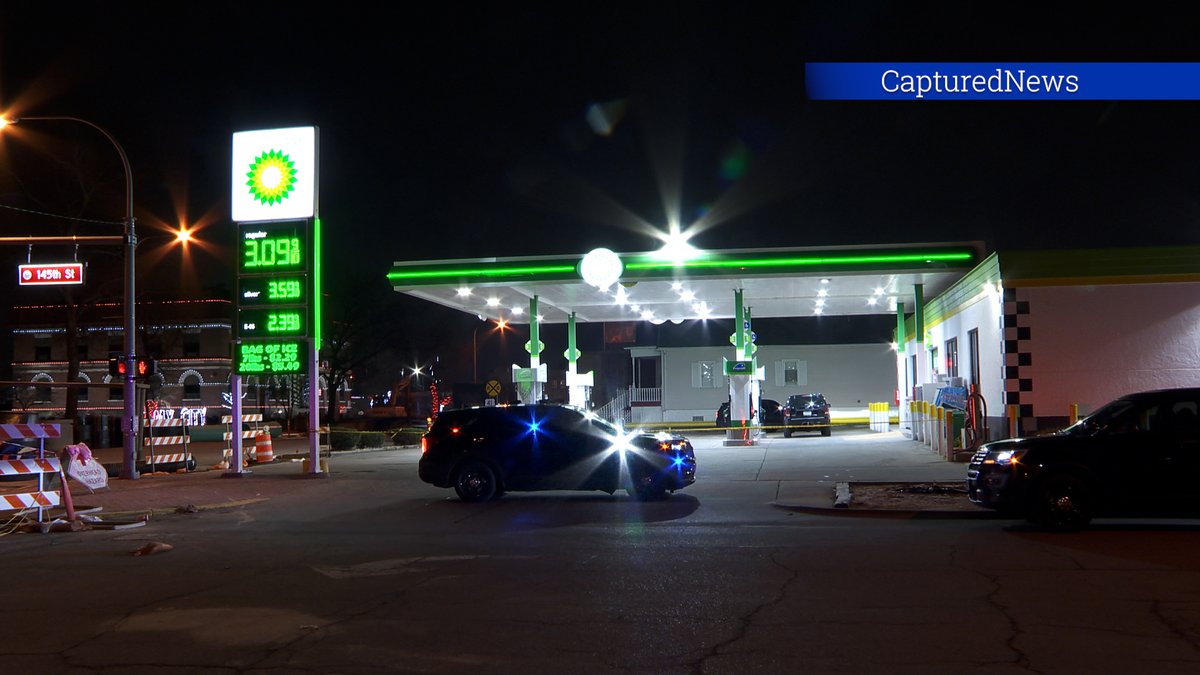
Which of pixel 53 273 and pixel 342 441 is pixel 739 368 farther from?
pixel 53 273

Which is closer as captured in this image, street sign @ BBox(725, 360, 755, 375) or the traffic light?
the traffic light

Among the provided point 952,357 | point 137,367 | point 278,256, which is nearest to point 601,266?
point 278,256

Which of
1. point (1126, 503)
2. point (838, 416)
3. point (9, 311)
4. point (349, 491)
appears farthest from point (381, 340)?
point (1126, 503)

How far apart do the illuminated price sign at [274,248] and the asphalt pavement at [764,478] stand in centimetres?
474

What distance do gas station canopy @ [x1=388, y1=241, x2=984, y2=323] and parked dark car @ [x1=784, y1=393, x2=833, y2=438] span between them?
4.02 metres

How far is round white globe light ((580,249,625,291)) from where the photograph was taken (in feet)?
93.5

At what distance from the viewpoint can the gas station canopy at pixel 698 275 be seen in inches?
1088

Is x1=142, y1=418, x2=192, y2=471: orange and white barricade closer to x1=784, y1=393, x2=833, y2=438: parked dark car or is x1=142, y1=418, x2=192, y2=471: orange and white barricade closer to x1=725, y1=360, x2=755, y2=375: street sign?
x1=725, y1=360, x2=755, y2=375: street sign

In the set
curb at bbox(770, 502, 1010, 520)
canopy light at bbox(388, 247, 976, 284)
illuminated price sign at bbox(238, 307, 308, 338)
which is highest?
canopy light at bbox(388, 247, 976, 284)

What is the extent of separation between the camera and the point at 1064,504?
12.4 meters

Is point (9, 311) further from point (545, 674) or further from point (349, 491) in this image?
point (545, 674)

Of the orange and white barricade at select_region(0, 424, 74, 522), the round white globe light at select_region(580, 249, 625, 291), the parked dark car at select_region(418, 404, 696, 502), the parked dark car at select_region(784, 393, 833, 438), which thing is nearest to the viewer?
the orange and white barricade at select_region(0, 424, 74, 522)

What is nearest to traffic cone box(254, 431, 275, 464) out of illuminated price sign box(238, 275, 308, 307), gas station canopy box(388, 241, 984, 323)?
gas station canopy box(388, 241, 984, 323)

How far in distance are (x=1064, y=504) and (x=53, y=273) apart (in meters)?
20.5
